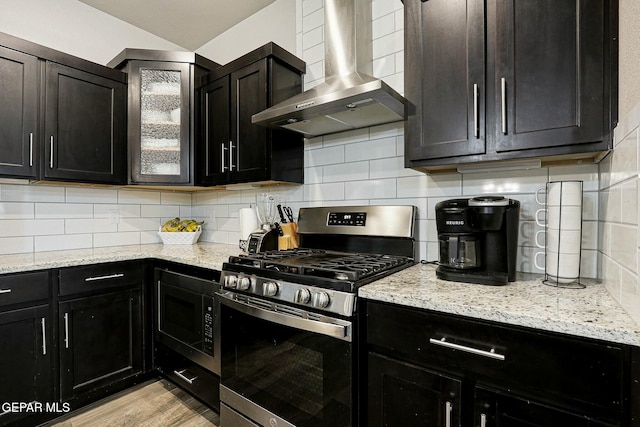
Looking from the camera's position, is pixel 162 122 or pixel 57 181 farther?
pixel 162 122

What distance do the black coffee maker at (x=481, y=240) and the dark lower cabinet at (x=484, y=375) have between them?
325 mm

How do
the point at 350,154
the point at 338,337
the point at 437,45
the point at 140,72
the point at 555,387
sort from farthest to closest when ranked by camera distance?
the point at 140,72, the point at 350,154, the point at 437,45, the point at 338,337, the point at 555,387

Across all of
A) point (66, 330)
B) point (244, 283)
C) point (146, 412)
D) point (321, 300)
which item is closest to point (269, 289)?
point (244, 283)

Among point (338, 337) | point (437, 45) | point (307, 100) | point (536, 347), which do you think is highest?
point (437, 45)

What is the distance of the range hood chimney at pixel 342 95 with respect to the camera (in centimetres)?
146

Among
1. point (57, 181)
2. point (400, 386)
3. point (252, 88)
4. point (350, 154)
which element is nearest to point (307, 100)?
point (350, 154)

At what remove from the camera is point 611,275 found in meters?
1.03

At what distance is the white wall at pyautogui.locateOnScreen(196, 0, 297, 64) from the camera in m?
2.33

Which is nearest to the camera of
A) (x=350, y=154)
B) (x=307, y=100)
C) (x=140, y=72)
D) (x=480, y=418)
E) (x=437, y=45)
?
(x=480, y=418)

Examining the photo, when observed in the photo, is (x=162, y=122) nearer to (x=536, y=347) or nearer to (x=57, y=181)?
(x=57, y=181)

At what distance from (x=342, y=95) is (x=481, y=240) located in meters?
0.85

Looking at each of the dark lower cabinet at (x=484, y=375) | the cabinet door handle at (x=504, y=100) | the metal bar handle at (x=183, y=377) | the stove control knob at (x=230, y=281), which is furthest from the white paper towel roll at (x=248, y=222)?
the cabinet door handle at (x=504, y=100)

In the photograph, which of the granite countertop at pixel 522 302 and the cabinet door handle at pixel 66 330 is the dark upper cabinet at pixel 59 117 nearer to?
the cabinet door handle at pixel 66 330

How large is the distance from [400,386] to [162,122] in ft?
7.79
